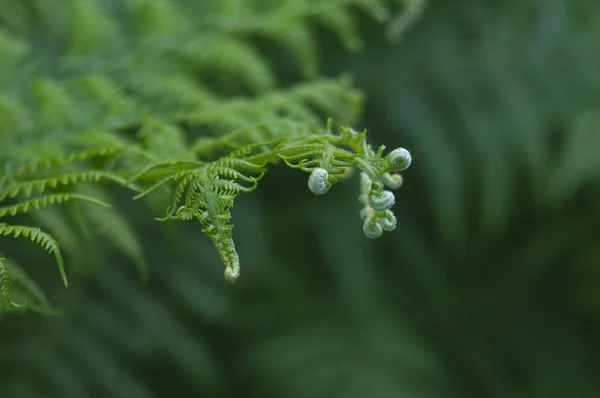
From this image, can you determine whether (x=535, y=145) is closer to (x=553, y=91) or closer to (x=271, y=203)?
(x=553, y=91)

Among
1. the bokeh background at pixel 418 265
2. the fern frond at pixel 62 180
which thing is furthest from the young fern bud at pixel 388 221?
the bokeh background at pixel 418 265

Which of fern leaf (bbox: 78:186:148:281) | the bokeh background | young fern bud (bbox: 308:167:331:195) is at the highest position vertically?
the bokeh background

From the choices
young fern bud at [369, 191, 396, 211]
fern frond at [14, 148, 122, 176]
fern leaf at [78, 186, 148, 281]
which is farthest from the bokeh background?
young fern bud at [369, 191, 396, 211]

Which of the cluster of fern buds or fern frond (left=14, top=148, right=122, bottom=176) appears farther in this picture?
fern frond (left=14, top=148, right=122, bottom=176)

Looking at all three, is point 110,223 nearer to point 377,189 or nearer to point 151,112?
point 151,112

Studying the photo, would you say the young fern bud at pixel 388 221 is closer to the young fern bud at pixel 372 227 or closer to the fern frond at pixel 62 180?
the young fern bud at pixel 372 227

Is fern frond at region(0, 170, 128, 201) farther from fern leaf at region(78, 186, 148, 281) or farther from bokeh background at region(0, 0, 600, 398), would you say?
bokeh background at region(0, 0, 600, 398)

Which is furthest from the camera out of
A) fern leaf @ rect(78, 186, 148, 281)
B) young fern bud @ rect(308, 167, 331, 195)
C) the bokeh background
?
the bokeh background
